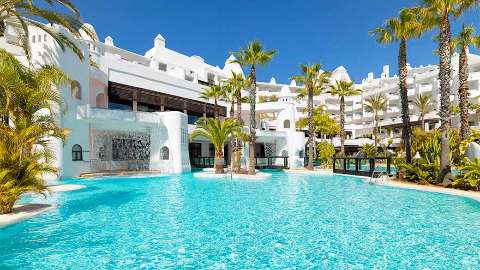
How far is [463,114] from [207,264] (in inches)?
889

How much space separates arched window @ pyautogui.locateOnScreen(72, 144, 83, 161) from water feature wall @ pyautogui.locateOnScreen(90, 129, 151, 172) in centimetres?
264

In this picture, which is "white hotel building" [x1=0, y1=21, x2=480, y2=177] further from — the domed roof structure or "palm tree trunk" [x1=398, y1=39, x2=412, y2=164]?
the domed roof structure

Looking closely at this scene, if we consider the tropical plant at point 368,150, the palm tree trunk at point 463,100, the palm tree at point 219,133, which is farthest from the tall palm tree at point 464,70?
the tropical plant at point 368,150

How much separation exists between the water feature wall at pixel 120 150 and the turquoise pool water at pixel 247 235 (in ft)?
48.3

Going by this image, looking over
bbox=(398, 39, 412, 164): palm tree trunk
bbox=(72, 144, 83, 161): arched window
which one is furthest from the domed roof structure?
bbox=(72, 144, 83, 161): arched window

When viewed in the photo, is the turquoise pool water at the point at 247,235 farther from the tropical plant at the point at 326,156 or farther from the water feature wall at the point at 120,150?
the tropical plant at the point at 326,156

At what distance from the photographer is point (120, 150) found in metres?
29.2

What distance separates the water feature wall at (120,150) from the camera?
27042mm

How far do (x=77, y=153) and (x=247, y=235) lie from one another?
65.0 feet

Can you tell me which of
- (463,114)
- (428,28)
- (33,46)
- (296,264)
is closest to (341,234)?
(296,264)

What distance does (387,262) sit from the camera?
6.11m

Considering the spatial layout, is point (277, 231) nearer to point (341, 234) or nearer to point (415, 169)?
point (341, 234)

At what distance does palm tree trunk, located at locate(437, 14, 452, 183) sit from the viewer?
16.5 metres

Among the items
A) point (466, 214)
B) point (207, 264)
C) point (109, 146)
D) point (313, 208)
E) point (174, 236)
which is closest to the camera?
point (207, 264)
